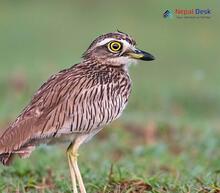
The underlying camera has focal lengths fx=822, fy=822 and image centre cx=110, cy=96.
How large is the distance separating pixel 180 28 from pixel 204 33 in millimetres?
648

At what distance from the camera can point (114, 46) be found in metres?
6.29

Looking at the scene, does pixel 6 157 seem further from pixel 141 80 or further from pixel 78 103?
pixel 141 80

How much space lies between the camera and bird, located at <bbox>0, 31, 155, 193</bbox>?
5.87 m

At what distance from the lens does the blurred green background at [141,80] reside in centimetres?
822

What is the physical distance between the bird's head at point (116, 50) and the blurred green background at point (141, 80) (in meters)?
0.99

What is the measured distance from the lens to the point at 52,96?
19.7 feet

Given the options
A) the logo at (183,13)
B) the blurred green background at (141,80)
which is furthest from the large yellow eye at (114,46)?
the logo at (183,13)

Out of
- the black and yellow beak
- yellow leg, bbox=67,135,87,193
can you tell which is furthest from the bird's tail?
the black and yellow beak

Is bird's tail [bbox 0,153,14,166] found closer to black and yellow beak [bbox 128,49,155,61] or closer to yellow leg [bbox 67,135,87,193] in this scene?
yellow leg [bbox 67,135,87,193]

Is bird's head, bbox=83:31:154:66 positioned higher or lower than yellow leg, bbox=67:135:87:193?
higher

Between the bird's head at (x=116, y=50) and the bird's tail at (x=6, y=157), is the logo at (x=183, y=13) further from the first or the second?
the bird's tail at (x=6, y=157)

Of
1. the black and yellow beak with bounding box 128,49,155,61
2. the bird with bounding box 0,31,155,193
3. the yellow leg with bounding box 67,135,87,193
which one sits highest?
the black and yellow beak with bounding box 128,49,155,61

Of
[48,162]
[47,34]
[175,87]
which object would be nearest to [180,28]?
[47,34]

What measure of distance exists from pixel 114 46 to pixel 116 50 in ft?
0.13
